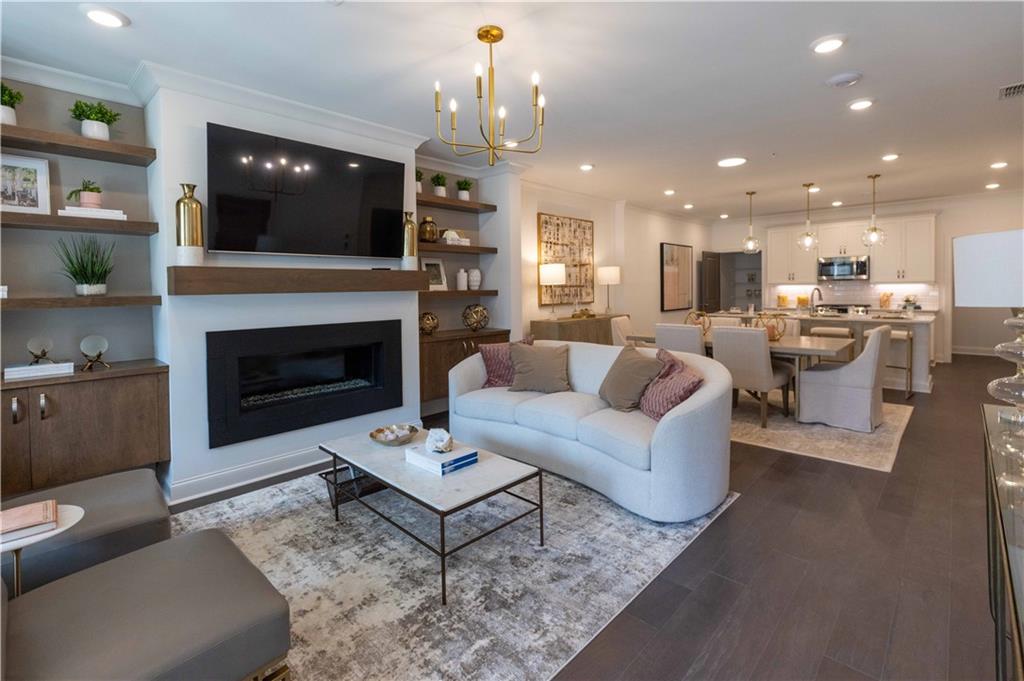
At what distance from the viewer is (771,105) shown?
11.8 feet

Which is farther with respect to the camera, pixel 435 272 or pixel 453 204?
pixel 435 272

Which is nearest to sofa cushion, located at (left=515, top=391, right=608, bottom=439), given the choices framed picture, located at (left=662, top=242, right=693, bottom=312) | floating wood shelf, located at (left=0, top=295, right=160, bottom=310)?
floating wood shelf, located at (left=0, top=295, right=160, bottom=310)

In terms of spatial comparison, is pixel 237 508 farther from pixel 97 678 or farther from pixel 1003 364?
pixel 1003 364

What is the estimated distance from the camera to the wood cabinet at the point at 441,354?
471 centimetres

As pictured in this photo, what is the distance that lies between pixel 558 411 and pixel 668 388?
72cm

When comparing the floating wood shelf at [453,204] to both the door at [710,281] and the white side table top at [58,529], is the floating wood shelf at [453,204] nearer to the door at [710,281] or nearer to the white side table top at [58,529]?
the white side table top at [58,529]

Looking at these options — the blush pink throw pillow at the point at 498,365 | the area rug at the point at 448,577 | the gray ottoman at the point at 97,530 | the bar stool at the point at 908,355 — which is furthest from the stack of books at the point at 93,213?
the bar stool at the point at 908,355

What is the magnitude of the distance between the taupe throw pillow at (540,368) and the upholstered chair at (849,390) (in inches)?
91.1

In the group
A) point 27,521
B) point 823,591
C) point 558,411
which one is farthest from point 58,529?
point 823,591

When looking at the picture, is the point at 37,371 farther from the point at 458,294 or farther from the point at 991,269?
the point at 991,269

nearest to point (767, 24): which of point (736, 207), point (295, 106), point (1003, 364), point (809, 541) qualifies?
point (809, 541)

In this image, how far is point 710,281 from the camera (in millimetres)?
10078

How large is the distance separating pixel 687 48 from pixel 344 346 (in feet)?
10.1

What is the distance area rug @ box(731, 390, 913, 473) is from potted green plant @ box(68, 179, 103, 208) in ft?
15.8
